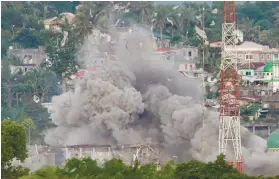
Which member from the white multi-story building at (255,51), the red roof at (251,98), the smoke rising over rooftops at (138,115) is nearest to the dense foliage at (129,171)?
the smoke rising over rooftops at (138,115)

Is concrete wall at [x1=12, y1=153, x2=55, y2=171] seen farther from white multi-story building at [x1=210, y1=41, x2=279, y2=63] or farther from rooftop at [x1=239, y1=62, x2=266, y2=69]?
white multi-story building at [x1=210, y1=41, x2=279, y2=63]

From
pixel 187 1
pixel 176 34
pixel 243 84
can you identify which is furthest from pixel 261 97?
pixel 187 1

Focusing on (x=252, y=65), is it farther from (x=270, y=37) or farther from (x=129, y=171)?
(x=129, y=171)

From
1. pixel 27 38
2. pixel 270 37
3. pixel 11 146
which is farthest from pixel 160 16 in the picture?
pixel 11 146

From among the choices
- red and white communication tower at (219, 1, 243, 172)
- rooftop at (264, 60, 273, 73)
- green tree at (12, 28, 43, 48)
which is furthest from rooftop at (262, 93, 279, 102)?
red and white communication tower at (219, 1, 243, 172)

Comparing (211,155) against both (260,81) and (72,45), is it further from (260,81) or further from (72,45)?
(72,45)
